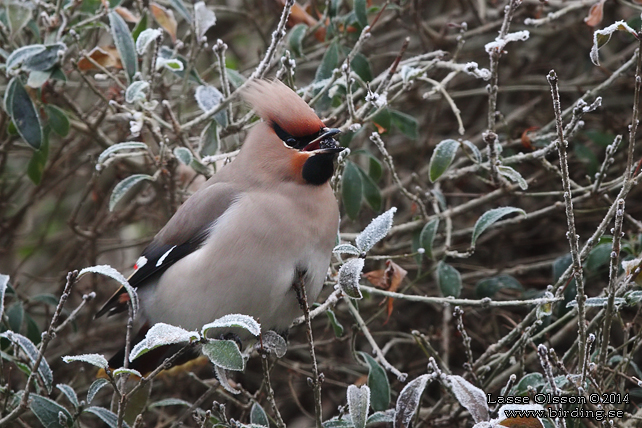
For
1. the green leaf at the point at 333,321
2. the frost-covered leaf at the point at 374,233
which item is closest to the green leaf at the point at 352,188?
the green leaf at the point at 333,321

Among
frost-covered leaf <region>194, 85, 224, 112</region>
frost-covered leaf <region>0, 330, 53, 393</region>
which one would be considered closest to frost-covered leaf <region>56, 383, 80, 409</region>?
frost-covered leaf <region>0, 330, 53, 393</region>

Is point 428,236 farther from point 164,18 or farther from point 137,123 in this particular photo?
point 164,18

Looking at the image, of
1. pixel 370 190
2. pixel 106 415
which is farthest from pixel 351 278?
pixel 370 190

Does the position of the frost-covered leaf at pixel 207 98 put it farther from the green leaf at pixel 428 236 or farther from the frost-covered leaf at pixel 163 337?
the frost-covered leaf at pixel 163 337

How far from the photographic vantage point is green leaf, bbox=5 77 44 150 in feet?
8.57

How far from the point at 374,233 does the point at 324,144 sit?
42cm

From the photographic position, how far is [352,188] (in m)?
2.79

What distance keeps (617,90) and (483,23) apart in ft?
2.07

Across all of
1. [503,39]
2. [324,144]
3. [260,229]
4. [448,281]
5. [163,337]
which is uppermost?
[503,39]

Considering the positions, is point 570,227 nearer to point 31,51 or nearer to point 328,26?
point 328,26

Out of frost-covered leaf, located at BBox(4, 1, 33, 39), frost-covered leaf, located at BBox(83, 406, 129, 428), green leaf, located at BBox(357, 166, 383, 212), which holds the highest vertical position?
frost-covered leaf, located at BBox(4, 1, 33, 39)

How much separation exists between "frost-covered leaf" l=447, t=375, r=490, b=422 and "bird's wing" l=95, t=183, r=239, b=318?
98cm

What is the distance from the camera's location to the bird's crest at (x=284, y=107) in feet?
7.97

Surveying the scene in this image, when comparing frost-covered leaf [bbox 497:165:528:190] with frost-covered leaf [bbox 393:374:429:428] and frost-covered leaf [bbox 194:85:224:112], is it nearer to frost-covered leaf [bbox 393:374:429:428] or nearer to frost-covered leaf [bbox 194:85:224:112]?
frost-covered leaf [bbox 393:374:429:428]
